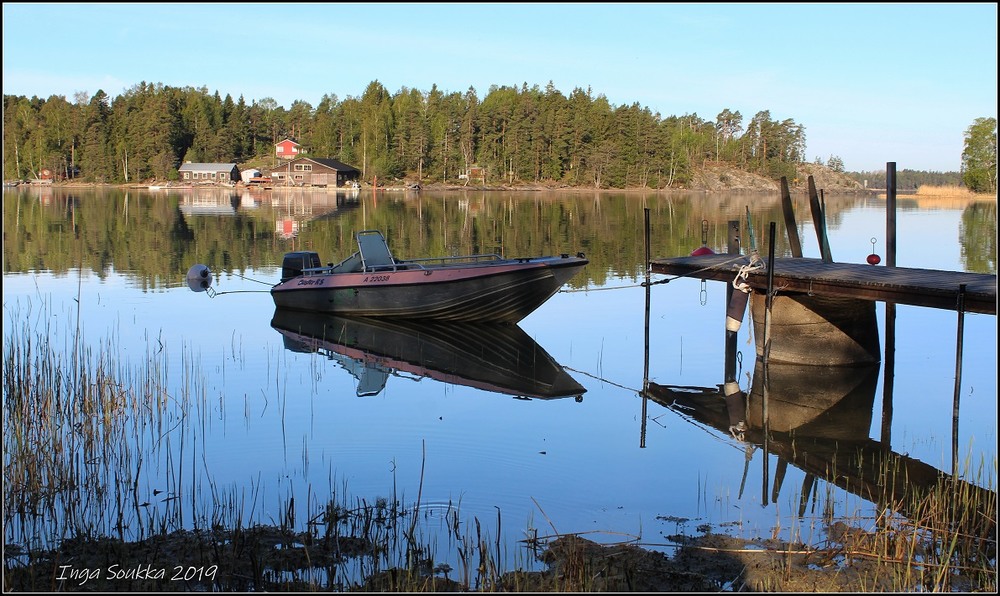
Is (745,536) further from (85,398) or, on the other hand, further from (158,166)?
(158,166)

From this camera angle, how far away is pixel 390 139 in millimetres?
135000

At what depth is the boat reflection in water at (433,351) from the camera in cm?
1440

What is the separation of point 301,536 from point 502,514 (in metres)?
1.84

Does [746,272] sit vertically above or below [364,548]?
above

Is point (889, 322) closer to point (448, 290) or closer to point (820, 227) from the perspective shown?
point (820, 227)

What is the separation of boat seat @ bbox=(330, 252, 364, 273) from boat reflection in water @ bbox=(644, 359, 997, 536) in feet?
25.5

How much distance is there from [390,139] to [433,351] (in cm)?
12091

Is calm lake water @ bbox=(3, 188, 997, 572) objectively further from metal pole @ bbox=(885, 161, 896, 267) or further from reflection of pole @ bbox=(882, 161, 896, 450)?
metal pole @ bbox=(885, 161, 896, 267)

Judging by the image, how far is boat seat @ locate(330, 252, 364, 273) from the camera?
65.3ft

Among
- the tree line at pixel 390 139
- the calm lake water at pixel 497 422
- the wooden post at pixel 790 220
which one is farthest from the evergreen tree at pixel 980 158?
the wooden post at pixel 790 220

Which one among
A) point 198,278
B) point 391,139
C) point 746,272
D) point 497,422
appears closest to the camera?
point 497,422

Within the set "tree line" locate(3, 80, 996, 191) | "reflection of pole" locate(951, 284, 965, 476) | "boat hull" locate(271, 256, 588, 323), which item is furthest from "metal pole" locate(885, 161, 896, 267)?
"tree line" locate(3, 80, 996, 191)

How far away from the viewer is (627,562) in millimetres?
6891

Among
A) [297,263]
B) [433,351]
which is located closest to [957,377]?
[433,351]
